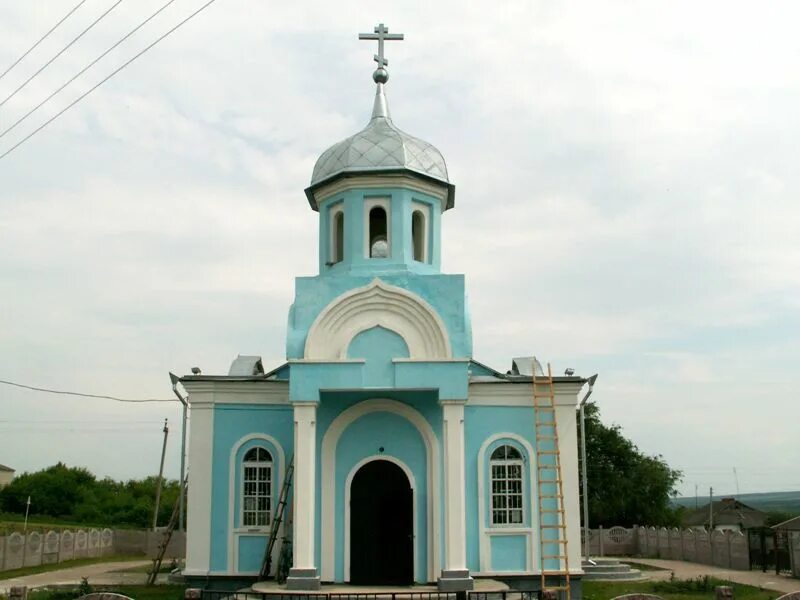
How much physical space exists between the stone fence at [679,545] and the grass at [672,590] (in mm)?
6172

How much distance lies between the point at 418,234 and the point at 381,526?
583 cm

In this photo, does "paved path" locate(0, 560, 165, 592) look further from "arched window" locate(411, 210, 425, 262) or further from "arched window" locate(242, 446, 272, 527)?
"arched window" locate(411, 210, 425, 262)

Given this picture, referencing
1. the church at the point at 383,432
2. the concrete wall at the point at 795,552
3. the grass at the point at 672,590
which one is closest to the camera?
the church at the point at 383,432

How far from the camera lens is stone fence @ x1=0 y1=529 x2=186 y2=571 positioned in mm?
27078

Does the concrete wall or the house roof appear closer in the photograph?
the concrete wall

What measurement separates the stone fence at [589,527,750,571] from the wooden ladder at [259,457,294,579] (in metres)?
16.5

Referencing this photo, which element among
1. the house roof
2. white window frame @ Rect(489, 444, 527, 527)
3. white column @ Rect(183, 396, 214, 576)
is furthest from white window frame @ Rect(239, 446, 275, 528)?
the house roof

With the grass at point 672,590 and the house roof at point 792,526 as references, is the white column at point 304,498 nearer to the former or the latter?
the grass at point 672,590

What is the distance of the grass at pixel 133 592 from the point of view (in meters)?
18.4

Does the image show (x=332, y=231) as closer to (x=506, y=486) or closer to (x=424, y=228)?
(x=424, y=228)

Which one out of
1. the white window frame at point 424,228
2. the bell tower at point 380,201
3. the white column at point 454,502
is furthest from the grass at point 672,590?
the bell tower at point 380,201

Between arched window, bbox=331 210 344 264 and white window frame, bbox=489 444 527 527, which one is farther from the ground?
arched window, bbox=331 210 344 264

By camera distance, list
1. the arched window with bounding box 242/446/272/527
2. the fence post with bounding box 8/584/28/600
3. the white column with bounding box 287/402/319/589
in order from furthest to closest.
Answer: the arched window with bounding box 242/446/272/527
the white column with bounding box 287/402/319/589
the fence post with bounding box 8/584/28/600

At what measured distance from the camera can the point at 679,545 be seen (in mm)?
32312
